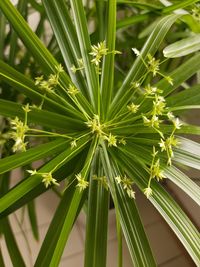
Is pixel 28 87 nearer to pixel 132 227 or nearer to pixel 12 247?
pixel 132 227

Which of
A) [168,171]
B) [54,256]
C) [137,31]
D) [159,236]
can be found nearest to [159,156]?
[168,171]

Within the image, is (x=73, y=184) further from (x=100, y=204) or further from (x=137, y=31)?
(x=137, y=31)

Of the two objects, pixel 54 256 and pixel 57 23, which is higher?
pixel 57 23

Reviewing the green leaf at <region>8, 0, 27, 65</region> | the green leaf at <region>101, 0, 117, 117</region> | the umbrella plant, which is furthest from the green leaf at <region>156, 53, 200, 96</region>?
the green leaf at <region>8, 0, 27, 65</region>

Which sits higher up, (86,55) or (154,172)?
(86,55)

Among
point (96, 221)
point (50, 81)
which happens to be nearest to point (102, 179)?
point (96, 221)

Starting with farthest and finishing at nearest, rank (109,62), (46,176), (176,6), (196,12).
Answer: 1. (196,12)
2. (176,6)
3. (109,62)
4. (46,176)

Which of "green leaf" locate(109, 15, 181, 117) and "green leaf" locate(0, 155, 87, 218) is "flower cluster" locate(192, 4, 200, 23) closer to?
"green leaf" locate(109, 15, 181, 117)
